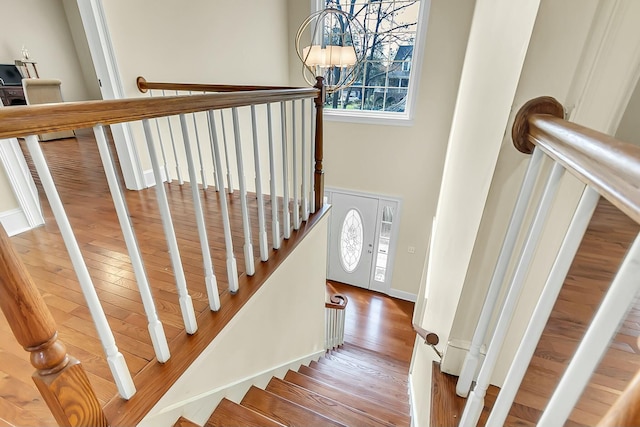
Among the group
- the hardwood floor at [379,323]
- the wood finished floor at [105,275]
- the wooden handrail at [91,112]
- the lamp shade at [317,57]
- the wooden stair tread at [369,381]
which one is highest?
the lamp shade at [317,57]

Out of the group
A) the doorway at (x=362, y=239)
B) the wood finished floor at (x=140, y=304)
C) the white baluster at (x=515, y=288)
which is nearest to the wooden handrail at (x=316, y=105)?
the wood finished floor at (x=140, y=304)

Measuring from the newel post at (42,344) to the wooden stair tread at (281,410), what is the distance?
1.05 metres

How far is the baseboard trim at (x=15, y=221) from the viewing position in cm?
186

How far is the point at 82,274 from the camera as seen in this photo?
813 mm

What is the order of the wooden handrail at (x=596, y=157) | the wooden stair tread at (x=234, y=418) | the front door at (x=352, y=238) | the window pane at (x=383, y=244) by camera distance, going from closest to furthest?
the wooden handrail at (x=596, y=157) → the wooden stair tread at (x=234, y=418) → the window pane at (x=383, y=244) → the front door at (x=352, y=238)

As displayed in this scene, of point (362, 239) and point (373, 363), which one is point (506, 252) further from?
Result: point (362, 239)

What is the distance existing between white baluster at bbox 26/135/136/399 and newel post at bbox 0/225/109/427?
11 centimetres

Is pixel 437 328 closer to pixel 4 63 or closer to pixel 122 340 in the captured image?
pixel 122 340

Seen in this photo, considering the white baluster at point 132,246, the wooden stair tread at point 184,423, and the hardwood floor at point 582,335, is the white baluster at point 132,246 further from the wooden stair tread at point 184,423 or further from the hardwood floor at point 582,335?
the hardwood floor at point 582,335

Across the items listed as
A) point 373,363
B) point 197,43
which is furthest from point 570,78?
point 373,363

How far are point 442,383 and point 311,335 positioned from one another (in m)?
1.68

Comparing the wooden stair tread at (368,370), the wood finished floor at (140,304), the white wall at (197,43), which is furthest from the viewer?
the wooden stair tread at (368,370)

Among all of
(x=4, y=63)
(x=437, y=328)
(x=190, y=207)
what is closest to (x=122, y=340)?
(x=190, y=207)

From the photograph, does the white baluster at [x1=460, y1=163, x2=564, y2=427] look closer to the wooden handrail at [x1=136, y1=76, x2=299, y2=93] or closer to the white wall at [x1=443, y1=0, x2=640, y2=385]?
the white wall at [x1=443, y1=0, x2=640, y2=385]
